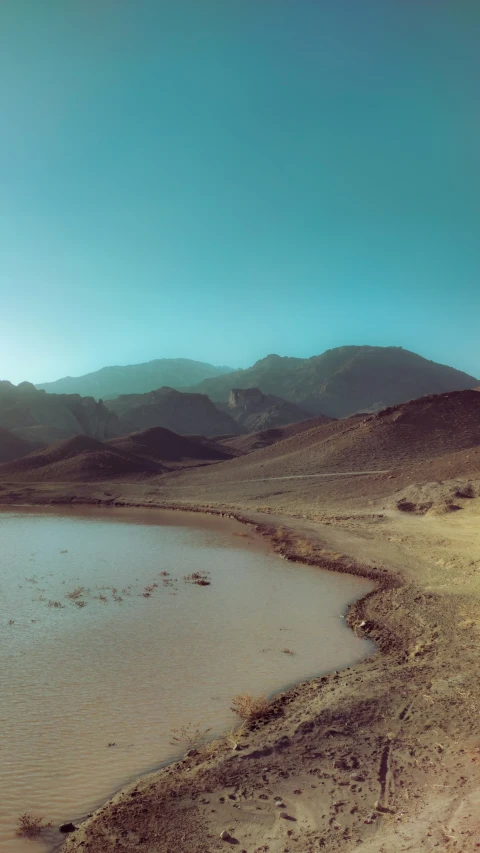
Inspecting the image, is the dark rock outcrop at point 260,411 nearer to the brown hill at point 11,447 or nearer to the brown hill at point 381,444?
the brown hill at point 11,447

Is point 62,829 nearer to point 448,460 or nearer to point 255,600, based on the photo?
point 255,600

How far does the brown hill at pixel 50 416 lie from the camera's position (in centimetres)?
8819

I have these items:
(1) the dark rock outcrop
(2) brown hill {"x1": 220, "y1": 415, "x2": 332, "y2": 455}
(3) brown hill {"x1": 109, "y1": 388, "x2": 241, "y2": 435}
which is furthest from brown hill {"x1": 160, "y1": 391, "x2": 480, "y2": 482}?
(3) brown hill {"x1": 109, "y1": 388, "x2": 241, "y2": 435}

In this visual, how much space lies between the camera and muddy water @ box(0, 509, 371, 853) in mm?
8141

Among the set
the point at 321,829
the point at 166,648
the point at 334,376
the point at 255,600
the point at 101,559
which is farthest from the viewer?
the point at 334,376

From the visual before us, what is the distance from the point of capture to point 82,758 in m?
8.29

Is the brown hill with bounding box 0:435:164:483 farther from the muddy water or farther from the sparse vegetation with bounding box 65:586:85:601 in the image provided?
the sparse vegetation with bounding box 65:586:85:601

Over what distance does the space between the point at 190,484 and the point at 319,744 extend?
4383 cm

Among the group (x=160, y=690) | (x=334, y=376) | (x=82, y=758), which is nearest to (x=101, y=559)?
(x=160, y=690)

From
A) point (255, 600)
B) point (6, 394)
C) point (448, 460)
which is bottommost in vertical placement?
point (255, 600)

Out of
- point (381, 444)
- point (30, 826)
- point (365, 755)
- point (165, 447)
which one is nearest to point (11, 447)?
point (165, 447)

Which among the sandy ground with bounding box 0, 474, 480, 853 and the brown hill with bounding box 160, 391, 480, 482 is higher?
the brown hill with bounding box 160, 391, 480, 482

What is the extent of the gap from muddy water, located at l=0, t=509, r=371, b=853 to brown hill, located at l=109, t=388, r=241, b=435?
322 feet

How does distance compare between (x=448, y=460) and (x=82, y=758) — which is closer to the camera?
(x=82, y=758)
